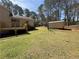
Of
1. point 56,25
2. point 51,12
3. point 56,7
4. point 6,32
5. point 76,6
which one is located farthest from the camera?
point 51,12

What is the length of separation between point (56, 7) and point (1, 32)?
33526 millimetres

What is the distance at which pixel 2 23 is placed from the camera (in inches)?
799

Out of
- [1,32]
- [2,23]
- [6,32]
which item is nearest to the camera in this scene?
[1,32]

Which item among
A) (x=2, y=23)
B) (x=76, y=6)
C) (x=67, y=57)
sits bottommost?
(x=67, y=57)

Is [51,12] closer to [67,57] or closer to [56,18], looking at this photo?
[56,18]

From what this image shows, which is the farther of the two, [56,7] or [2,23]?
[56,7]

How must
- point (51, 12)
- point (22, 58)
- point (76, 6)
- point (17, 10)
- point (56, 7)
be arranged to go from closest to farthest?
point (22, 58)
point (76, 6)
point (56, 7)
point (51, 12)
point (17, 10)

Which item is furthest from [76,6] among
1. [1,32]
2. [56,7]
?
[1,32]

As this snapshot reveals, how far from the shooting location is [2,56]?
7281 millimetres

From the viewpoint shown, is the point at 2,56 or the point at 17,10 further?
the point at 17,10

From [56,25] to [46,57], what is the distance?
29.4m

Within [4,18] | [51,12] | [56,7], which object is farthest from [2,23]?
[51,12]

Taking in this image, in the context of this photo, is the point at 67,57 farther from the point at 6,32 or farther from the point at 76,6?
the point at 76,6

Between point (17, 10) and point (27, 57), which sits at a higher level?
point (17, 10)
